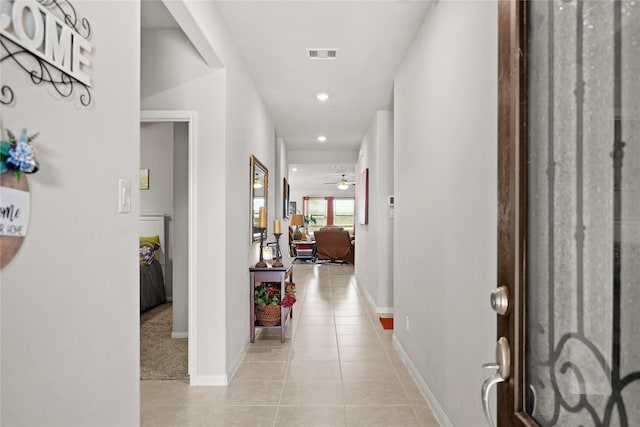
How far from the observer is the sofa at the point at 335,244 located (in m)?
10.6

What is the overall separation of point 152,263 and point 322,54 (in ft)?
11.1

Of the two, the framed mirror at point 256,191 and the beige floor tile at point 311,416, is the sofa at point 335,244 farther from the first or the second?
the beige floor tile at point 311,416

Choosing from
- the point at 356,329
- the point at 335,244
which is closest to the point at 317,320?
the point at 356,329

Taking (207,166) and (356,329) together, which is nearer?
(207,166)

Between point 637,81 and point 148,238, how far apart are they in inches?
223

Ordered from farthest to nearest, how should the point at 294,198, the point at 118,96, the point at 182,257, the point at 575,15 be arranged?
the point at 294,198 < the point at 182,257 < the point at 118,96 < the point at 575,15

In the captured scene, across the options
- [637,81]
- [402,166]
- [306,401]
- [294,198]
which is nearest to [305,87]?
[402,166]

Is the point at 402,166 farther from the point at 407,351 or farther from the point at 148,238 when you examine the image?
the point at 148,238

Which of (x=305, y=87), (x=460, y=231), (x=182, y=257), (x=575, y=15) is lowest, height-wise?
(x=182, y=257)

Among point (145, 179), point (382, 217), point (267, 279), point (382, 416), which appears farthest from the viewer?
point (145, 179)

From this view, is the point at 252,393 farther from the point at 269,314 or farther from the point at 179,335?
the point at 179,335

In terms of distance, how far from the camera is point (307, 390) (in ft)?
9.34

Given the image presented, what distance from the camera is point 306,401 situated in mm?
2678

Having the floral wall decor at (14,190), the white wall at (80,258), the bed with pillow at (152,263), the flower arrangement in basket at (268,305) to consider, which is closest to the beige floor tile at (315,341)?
the flower arrangement in basket at (268,305)
